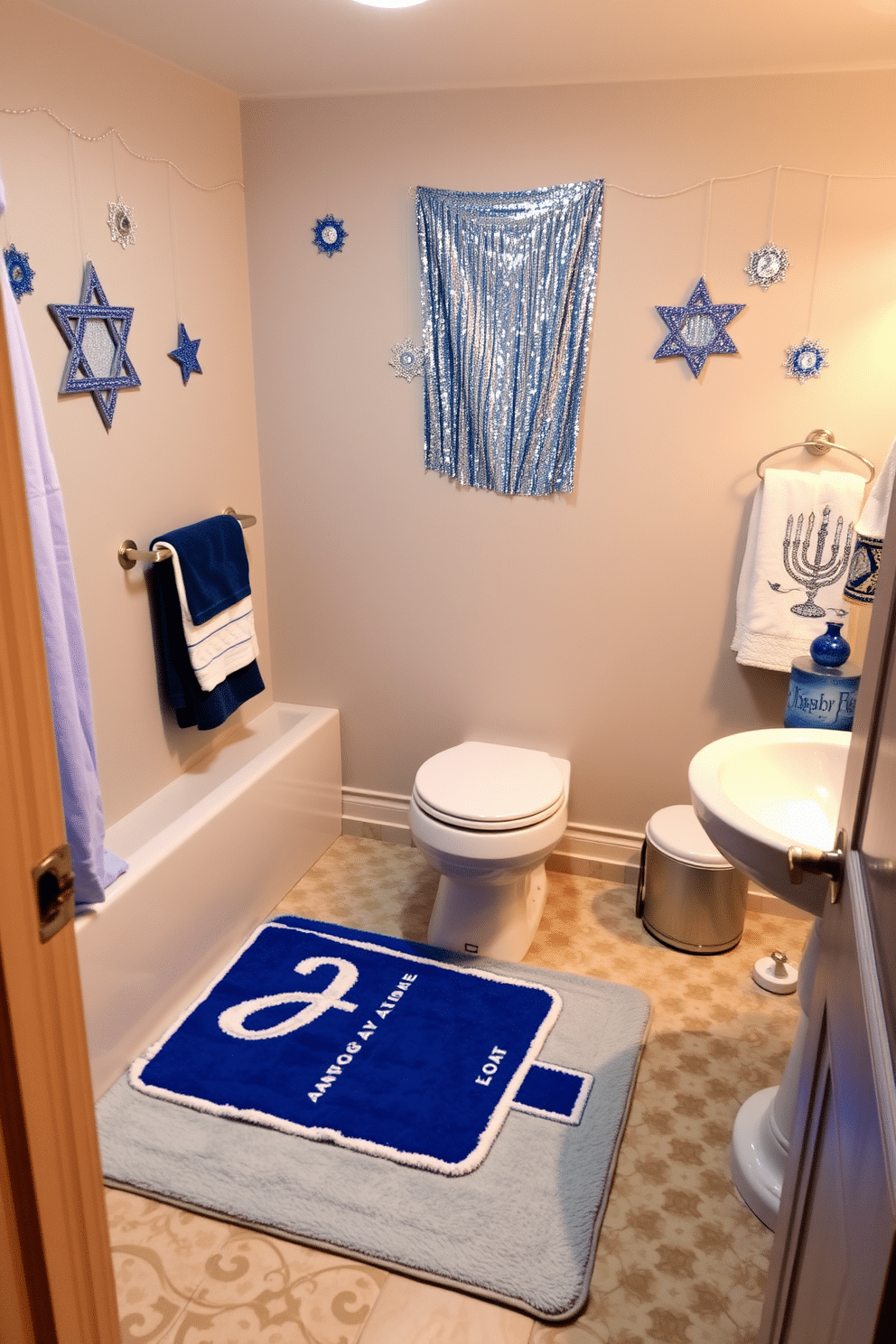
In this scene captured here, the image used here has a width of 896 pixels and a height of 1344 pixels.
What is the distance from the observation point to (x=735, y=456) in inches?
99.3

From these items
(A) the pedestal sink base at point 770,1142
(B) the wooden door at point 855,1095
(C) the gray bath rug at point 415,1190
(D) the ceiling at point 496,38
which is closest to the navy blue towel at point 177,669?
(C) the gray bath rug at point 415,1190

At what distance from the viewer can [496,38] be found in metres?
2.09

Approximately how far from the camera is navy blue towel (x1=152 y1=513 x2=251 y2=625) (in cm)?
247

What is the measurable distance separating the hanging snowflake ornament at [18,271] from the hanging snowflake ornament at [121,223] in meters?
0.30

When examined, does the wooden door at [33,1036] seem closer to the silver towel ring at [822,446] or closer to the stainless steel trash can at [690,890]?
the stainless steel trash can at [690,890]

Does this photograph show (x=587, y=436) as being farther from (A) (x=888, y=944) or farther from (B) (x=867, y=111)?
(A) (x=888, y=944)

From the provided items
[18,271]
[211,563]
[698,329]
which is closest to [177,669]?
[211,563]

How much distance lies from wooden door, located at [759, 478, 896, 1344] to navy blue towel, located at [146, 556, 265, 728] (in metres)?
1.77

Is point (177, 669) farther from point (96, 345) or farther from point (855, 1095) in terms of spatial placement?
point (855, 1095)

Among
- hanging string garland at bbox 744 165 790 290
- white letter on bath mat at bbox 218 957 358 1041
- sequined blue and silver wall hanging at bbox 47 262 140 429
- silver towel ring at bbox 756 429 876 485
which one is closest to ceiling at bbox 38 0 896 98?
hanging string garland at bbox 744 165 790 290

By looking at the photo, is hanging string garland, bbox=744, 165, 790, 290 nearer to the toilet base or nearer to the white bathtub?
the toilet base

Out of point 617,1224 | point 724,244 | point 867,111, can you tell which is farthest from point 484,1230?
point 867,111

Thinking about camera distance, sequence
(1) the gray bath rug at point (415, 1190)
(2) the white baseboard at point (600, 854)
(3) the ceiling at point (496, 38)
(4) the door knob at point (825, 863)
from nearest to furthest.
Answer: (4) the door knob at point (825, 863), (1) the gray bath rug at point (415, 1190), (3) the ceiling at point (496, 38), (2) the white baseboard at point (600, 854)

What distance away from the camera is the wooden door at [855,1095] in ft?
2.21
